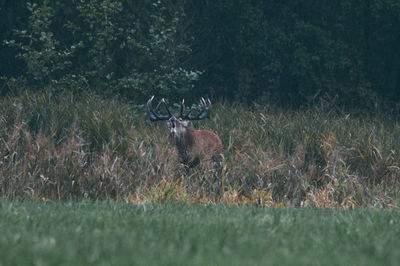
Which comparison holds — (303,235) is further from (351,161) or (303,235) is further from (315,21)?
(315,21)

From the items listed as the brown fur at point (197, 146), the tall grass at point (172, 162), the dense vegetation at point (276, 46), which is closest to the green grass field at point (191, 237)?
the tall grass at point (172, 162)

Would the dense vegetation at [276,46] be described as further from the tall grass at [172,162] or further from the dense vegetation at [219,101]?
the tall grass at [172,162]

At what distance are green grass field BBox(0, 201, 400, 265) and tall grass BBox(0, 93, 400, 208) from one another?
8.32ft

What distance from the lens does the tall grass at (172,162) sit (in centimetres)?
1138

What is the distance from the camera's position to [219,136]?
15562 mm

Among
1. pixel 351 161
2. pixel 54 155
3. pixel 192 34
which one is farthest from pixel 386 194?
pixel 192 34

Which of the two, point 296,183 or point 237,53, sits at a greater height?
point 296,183

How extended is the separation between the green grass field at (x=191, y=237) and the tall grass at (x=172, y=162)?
2.54 m

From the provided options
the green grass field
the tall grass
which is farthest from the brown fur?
the green grass field

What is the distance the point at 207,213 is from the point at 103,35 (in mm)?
12629

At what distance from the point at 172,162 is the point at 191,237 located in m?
6.22

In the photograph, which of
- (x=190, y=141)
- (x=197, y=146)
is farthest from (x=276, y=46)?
(x=197, y=146)

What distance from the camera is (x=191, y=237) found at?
6188 millimetres

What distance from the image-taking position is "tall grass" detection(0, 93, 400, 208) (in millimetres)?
11383
